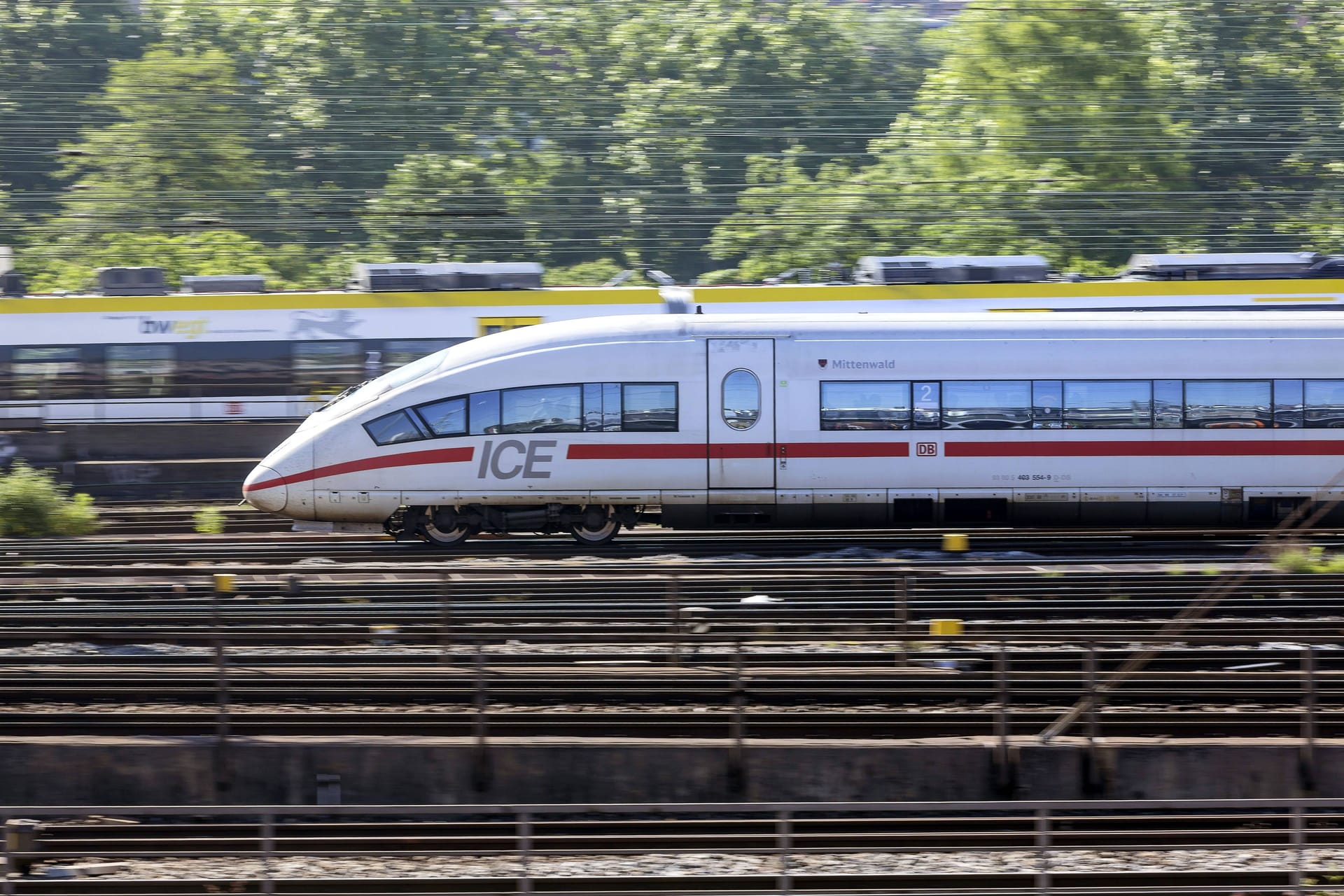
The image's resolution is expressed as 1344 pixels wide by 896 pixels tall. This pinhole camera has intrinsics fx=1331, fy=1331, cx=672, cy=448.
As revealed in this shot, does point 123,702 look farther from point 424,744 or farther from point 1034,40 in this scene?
point 1034,40

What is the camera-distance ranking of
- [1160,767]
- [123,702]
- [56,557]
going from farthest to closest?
[56,557]
[123,702]
[1160,767]

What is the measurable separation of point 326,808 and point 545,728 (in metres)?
2.29

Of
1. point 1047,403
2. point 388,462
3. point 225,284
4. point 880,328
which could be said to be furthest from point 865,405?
point 225,284

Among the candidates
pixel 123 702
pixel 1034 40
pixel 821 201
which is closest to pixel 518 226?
pixel 821 201

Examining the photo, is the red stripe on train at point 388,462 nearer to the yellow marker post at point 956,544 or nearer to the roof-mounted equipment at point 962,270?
the yellow marker post at point 956,544

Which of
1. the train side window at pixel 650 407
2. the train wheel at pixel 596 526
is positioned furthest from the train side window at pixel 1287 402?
the train wheel at pixel 596 526

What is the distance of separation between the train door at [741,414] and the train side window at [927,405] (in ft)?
5.23

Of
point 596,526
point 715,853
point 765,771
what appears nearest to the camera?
point 715,853

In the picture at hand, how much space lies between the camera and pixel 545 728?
835 cm

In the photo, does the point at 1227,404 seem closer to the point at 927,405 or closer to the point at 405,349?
the point at 927,405

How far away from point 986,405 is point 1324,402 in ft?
12.4

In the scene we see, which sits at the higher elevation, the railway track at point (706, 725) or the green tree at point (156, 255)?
the green tree at point (156, 255)

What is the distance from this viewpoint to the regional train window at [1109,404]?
578 inches

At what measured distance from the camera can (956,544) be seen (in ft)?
45.8
